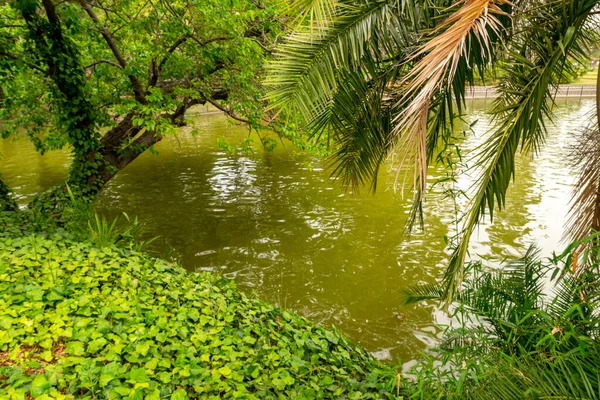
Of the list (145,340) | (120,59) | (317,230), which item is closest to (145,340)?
(145,340)

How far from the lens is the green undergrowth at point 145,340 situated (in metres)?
2.71

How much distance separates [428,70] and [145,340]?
10.3 ft

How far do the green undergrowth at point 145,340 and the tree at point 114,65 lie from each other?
10.4 ft

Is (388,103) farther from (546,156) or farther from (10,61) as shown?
(546,156)

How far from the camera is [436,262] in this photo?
23.5ft

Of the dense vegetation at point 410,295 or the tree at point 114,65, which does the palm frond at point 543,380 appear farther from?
the tree at point 114,65

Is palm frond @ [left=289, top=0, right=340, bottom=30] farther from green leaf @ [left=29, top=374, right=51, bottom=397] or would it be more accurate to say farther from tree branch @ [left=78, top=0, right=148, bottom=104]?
tree branch @ [left=78, top=0, right=148, bottom=104]

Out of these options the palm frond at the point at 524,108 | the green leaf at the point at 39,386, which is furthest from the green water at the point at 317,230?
the green leaf at the point at 39,386

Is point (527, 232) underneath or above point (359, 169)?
underneath

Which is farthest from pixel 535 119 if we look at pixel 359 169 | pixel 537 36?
pixel 359 169

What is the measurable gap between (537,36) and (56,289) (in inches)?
195

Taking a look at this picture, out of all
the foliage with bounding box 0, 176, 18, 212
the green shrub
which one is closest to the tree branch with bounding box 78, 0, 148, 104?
the foliage with bounding box 0, 176, 18, 212

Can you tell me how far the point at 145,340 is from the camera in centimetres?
323

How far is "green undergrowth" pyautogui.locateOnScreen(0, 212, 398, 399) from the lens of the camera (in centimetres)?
271
